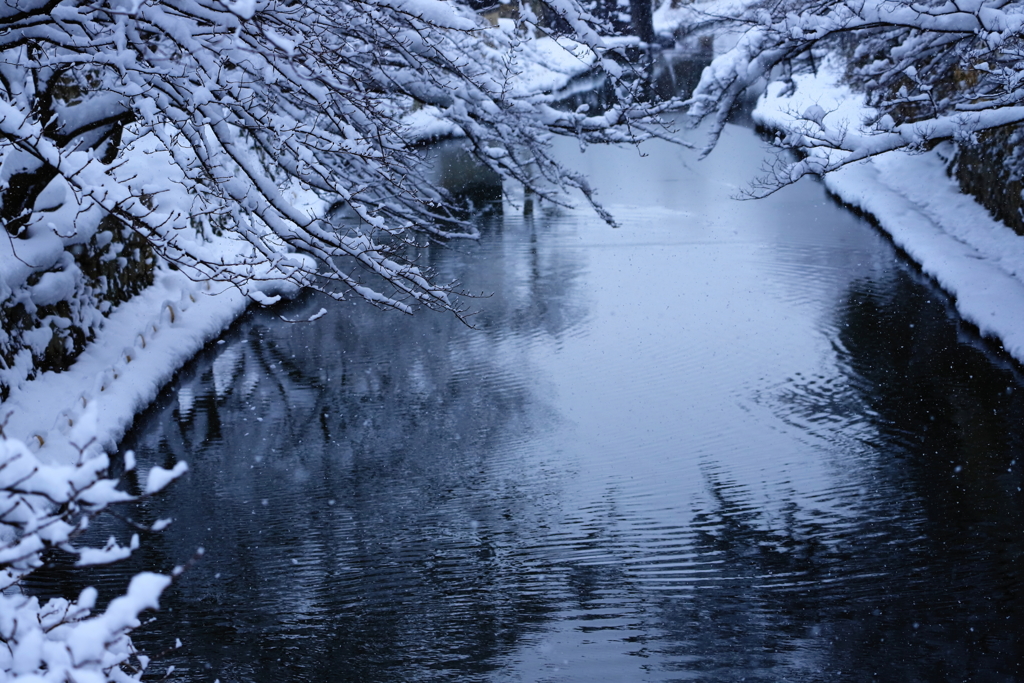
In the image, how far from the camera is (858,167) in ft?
65.0

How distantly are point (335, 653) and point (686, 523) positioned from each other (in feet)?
8.93

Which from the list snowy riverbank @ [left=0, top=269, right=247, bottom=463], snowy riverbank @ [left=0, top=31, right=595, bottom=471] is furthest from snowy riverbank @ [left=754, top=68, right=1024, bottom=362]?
snowy riverbank @ [left=0, top=269, right=247, bottom=463]

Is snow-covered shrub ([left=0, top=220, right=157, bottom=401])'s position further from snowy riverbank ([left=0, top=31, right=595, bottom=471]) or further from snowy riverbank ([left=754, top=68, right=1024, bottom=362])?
snowy riverbank ([left=754, top=68, right=1024, bottom=362])

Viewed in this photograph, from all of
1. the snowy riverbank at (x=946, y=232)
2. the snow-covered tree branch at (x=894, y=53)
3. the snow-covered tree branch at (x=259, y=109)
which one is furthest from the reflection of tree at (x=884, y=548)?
the snow-covered tree branch at (x=259, y=109)

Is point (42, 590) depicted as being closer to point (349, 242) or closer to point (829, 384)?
point (349, 242)

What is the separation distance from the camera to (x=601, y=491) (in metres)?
7.28

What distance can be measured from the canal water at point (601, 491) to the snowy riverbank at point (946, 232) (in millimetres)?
351

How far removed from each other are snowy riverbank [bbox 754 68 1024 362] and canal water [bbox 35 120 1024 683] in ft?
1.15

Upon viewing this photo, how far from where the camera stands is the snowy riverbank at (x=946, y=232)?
10.7 metres

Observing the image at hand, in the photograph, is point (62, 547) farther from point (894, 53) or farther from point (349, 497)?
point (894, 53)

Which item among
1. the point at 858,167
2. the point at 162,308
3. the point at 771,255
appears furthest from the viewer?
the point at 858,167

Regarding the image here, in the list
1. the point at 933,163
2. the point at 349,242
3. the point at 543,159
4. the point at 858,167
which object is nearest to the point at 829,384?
the point at 543,159

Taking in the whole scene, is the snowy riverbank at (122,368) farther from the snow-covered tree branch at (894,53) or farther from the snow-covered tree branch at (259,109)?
the snow-covered tree branch at (894,53)

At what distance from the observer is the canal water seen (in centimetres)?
529
